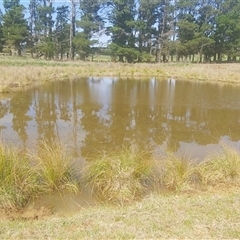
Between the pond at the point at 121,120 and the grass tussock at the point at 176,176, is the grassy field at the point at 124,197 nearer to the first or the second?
the grass tussock at the point at 176,176

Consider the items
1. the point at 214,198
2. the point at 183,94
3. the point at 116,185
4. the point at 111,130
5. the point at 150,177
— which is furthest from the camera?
the point at 183,94

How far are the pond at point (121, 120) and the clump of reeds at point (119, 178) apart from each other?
4.26 feet

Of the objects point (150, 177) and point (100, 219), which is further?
point (150, 177)

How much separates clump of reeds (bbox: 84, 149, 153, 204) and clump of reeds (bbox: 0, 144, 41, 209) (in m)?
0.88

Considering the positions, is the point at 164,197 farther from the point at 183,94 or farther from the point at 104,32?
the point at 104,32

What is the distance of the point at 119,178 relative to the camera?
3.77m

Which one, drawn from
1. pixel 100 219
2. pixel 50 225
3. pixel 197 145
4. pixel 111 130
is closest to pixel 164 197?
pixel 100 219

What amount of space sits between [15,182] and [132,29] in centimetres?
3680

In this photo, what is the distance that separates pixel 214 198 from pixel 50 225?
2.19 metres

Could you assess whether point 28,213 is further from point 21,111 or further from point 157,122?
point 21,111

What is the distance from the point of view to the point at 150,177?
416 centimetres

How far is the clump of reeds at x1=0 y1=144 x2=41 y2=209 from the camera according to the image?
10.9ft

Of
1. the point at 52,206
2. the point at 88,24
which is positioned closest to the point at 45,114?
the point at 52,206

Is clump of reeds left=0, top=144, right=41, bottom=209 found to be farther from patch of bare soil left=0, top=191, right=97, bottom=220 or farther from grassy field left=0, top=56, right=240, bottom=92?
grassy field left=0, top=56, right=240, bottom=92
